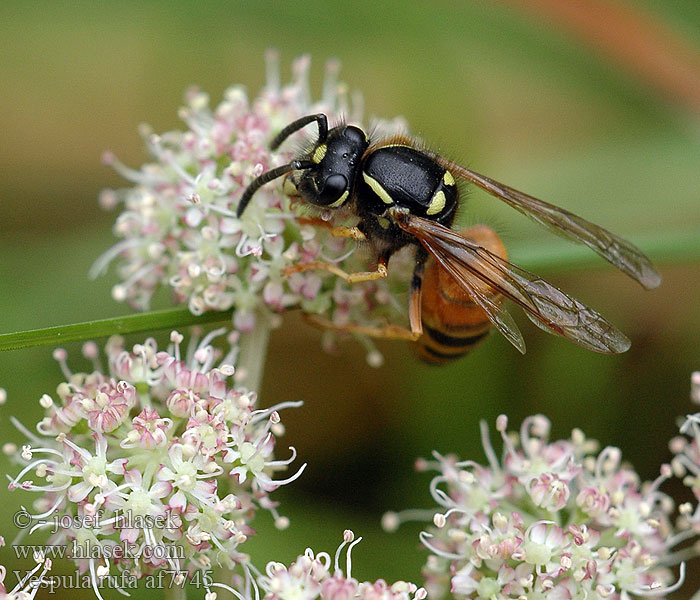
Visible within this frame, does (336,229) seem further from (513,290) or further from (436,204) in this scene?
(513,290)

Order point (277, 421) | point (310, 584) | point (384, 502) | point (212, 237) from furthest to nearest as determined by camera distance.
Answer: point (384, 502)
point (212, 237)
point (277, 421)
point (310, 584)

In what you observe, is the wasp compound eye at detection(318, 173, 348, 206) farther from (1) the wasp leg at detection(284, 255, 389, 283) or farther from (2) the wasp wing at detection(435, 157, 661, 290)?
(2) the wasp wing at detection(435, 157, 661, 290)

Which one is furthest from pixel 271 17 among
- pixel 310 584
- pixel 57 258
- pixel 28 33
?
pixel 310 584

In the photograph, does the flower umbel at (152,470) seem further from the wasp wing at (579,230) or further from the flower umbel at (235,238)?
the wasp wing at (579,230)

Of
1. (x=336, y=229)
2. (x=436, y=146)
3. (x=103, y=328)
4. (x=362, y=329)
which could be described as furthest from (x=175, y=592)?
(x=436, y=146)

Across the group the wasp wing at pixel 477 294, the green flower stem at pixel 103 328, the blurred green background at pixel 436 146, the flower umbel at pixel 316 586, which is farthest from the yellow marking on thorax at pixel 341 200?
the flower umbel at pixel 316 586

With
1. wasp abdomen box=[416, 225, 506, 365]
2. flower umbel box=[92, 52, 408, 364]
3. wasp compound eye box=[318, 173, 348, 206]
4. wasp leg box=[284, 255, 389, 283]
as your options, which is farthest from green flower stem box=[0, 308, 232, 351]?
wasp abdomen box=[416, 225, 506, 365]

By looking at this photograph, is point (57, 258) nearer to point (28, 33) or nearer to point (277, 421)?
point (28, 33)
